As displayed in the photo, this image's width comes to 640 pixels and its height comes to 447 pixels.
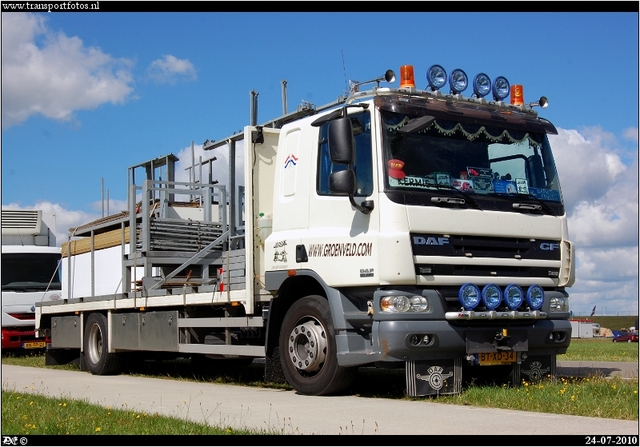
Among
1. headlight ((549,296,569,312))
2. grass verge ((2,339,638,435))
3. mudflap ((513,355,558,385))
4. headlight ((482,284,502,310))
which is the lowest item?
grass verge ((2,339,638,435))

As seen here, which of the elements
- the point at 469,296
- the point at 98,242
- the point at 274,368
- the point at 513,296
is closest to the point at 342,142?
the point at 469,296

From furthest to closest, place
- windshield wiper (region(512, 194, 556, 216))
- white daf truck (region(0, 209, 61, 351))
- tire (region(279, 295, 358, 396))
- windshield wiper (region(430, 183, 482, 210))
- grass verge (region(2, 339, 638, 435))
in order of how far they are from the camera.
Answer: white daf truck (region(0, 209, 61, 351)) < windshield wiper (region(512, 194, 556, 216)) < tire (region(279, 295, 358, 396)) < windshield wiper (region(430, 183, 482, 210)) < grass verge (region(2, 339, 638, 435))

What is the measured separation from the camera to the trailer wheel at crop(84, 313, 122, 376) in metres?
14.1

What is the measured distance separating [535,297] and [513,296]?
34 cm

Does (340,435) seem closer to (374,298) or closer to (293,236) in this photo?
(374,298)

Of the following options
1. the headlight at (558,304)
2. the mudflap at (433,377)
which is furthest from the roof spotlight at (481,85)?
the mudflap at (433,377)

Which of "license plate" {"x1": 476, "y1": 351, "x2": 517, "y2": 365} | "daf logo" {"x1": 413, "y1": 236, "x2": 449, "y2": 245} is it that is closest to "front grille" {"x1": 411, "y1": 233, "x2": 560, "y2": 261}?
"daf logo" {"x1": 413, "y1": 236, "x2": 449, "y2": 245}

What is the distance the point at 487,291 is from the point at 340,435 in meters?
3.17

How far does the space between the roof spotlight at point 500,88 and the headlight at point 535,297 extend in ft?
7.75

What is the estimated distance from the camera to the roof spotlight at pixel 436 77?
973 centimetres

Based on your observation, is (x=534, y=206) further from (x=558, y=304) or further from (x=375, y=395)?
(x=375, y=395)

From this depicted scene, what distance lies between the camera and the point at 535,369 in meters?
9.65

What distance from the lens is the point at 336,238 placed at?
9156 millimetres

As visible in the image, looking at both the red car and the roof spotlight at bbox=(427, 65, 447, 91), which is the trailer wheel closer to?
the roof spotlight at bbox=(427, 65, 447, 91)
